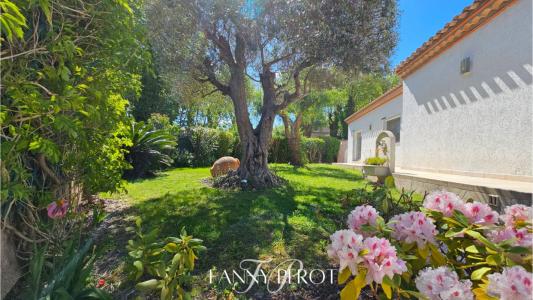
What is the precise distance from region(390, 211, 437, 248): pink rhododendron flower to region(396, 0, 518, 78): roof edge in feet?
19.1

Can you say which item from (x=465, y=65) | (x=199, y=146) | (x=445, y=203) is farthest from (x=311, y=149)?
(x=445, y=203)

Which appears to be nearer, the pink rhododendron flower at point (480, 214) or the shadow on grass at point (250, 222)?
the pink rhododendron flower at point (480, 214)

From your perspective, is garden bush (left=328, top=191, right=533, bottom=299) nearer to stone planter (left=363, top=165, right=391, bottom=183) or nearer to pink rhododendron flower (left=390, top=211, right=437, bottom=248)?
pink rhododendron flower (left=390, top=211, right=437, bottom=248)

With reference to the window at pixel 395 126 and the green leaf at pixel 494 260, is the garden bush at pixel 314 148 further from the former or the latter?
the green leaf at pixel 494 260

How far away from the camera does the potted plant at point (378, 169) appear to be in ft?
24.4

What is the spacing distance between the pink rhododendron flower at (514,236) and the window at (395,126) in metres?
9.64

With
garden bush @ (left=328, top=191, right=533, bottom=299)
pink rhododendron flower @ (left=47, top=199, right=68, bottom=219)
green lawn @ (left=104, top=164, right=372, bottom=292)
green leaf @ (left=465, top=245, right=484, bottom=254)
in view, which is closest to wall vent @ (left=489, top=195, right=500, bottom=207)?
green lawn @ (left=104, top=164, right=372, bottom=292)

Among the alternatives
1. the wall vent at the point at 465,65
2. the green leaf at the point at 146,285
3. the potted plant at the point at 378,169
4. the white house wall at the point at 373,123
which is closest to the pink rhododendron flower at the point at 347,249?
the green leaf at the point at 146,285

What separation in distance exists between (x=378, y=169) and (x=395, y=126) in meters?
4.25

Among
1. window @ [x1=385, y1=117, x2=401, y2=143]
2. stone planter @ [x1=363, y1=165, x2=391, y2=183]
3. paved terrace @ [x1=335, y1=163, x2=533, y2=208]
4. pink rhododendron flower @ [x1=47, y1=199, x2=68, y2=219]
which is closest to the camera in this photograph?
pink rhododendron flower @ [x1=47, y1=199, x2=68, y2=219]

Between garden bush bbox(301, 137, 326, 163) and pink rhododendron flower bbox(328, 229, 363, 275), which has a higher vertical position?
garden bush bbox(301, 137, 326, 163)

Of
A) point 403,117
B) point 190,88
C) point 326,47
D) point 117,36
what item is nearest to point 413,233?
point 117,36

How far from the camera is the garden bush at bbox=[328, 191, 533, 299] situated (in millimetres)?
1172

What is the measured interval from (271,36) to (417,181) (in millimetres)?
4875
